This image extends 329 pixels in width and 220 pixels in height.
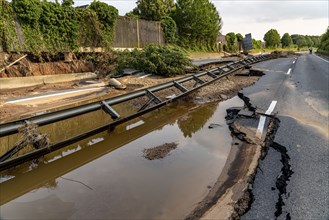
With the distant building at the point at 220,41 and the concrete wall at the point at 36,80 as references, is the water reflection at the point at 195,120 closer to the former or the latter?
the concrete wall at the point at 36,80

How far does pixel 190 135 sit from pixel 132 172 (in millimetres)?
2039

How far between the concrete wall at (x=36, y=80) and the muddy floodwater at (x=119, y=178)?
Answer: 5.98m

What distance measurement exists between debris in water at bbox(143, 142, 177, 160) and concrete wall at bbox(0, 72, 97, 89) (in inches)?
283

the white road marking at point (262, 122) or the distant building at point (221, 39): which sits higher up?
the distant building at point (221, 39)

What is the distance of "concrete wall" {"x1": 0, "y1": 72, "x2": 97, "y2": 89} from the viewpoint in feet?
30.8

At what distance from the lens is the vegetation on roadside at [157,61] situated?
12742 millimetres

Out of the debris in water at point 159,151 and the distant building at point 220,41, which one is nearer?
the debris in water at point 159,151

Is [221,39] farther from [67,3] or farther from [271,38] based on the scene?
[271,38]

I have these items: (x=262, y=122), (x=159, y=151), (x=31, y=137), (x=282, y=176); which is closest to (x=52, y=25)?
(x=31, y=137)

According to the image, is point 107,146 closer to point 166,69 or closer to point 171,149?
point 171,149

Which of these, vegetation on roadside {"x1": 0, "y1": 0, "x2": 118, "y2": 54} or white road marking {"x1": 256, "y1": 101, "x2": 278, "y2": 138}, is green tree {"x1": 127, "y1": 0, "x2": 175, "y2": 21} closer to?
vegetation on roadside {"x1": 0, "y1": 0, "x2": 118, "y2": 54}

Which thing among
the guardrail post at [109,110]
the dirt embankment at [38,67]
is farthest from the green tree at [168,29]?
the guardrail post at [109,110]

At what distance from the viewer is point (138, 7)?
3781cm

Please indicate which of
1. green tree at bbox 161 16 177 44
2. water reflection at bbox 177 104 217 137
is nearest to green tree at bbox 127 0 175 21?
green tree at bbox 161 16 177 44
